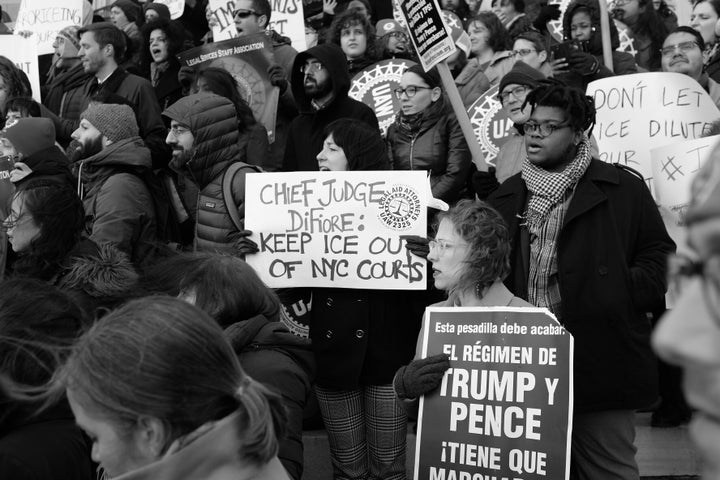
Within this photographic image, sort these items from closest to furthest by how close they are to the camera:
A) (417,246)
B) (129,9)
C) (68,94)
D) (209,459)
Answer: (209,459) → (417,246) → (68,94) → (129,9)

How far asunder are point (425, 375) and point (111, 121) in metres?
3.22

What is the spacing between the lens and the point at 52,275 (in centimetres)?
475

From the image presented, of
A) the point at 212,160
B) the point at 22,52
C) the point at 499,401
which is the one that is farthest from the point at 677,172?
the point at 22,52

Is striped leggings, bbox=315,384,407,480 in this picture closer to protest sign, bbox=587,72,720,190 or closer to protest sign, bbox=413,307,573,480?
protest sign, bbox=413,307,573,480

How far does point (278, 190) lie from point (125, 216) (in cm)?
103

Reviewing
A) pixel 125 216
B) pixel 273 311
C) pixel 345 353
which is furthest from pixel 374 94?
pixel 273 311

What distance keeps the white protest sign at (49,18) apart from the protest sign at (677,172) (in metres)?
6.56

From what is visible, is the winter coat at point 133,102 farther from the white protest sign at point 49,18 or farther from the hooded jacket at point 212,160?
the white protest sign at point 49,18

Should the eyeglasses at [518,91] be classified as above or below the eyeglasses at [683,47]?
below

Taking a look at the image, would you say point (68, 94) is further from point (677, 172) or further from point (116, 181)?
point (677, 172)

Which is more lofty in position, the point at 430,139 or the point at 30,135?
the point at 30,135

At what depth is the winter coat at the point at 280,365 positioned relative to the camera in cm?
341

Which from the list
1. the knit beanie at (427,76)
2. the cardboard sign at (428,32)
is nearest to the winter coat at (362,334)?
the cardboard sign at (428,32)

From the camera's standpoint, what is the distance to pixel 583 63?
7.36 metres
